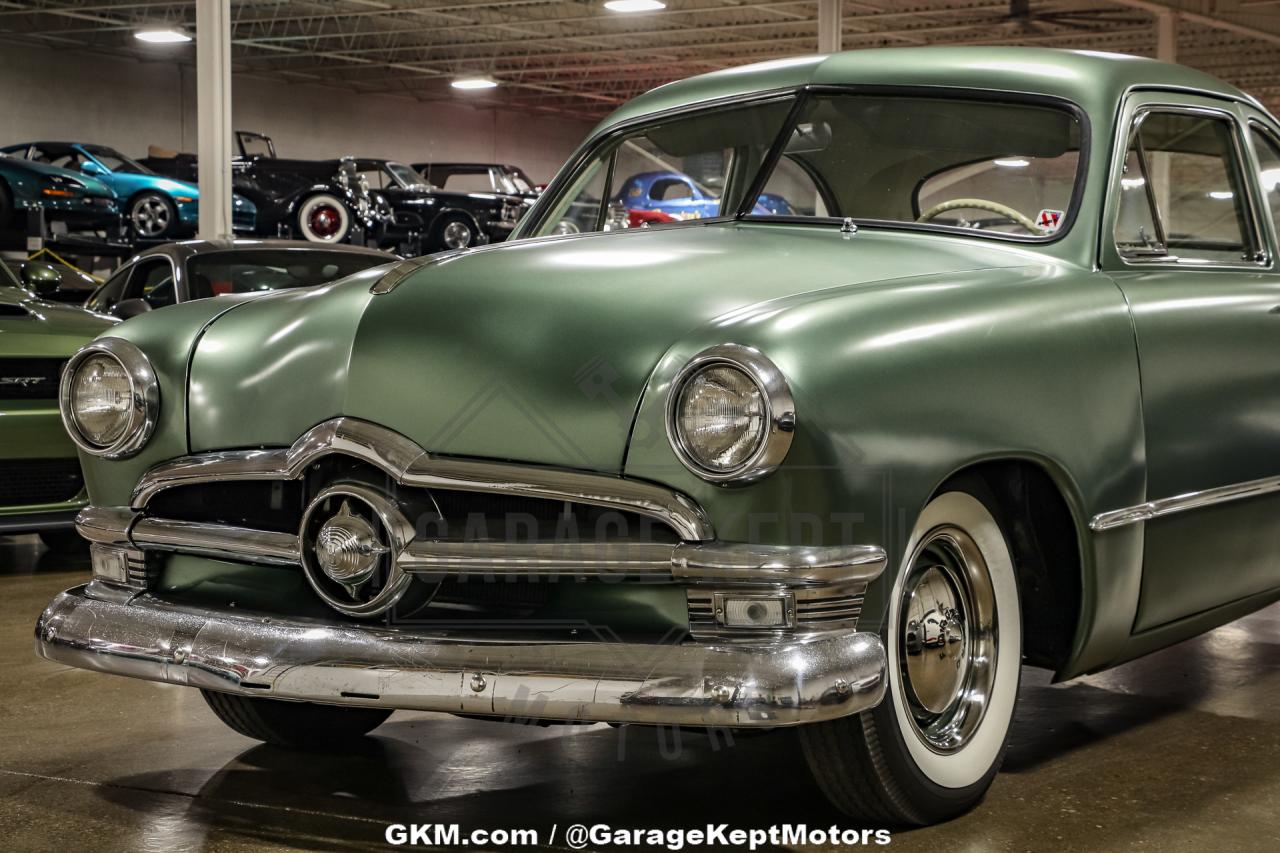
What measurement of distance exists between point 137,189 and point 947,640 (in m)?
16.9

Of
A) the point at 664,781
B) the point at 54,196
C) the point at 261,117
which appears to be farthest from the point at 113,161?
the point at 664,781

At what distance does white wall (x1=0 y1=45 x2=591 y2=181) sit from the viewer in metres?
27.7

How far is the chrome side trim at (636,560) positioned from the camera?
2549 mm

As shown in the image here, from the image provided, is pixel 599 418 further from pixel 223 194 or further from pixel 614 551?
pixel 223 194

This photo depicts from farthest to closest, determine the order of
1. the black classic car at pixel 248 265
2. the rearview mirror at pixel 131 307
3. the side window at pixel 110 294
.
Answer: the side window at pixel 110 294 → the black classic car at pixel 248 265 → the rearview mirror at pixel 131 307

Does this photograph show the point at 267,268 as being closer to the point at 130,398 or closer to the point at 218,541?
the point at 130,398

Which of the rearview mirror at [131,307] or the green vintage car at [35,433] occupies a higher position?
the rearview mirror at [131,307]

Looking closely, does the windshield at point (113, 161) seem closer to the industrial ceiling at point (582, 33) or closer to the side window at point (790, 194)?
the industrial ceiling at point (582, 33)

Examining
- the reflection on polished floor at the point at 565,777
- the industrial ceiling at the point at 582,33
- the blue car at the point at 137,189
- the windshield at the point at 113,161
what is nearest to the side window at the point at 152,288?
the reflection on polished floor at the point at 565,777

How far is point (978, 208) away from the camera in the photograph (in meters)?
3.83

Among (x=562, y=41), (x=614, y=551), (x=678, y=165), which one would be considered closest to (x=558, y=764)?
(x=614, y=551)

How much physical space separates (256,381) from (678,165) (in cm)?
167

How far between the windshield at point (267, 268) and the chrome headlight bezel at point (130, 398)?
4213 mm

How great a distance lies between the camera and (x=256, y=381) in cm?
312
